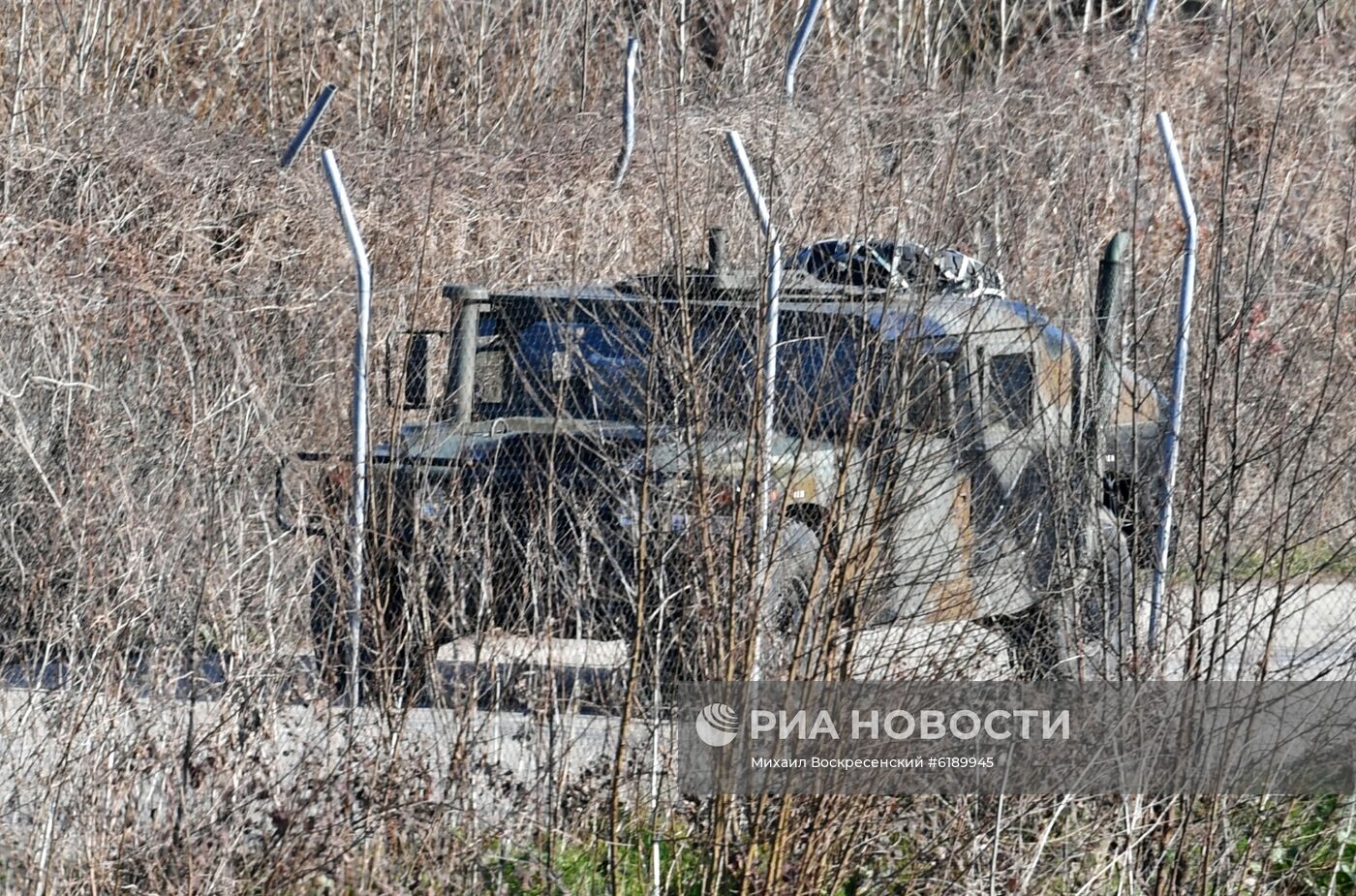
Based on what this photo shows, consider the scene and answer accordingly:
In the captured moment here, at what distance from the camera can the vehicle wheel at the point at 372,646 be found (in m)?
4.60

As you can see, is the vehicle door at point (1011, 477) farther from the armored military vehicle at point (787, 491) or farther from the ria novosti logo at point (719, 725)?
the ria novosti logo at point (719, 725)

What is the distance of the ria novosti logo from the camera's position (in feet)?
13.3

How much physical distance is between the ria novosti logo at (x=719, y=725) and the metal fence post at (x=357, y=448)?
1098 millimetres

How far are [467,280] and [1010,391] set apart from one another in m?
6.34

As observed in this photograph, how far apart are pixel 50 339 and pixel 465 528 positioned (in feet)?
12.3

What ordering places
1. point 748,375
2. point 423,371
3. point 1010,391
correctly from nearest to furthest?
point 748,375 < point 1010,391 < point 423,371

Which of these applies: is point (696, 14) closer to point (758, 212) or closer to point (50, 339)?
point (50, 339)

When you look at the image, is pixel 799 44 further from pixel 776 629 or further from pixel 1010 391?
pixel 776 629

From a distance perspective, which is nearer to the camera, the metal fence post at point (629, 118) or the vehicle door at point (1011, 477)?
the vehicle door at point (1011, 477)

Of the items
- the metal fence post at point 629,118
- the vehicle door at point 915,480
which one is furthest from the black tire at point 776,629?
the metal fence post at point 629,118

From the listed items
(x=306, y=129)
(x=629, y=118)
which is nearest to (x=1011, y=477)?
(x=306, y=129)

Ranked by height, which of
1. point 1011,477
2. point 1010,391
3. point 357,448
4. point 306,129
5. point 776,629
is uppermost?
point 306,129

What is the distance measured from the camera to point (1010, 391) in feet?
15.8

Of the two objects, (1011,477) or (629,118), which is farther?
(629,118)
